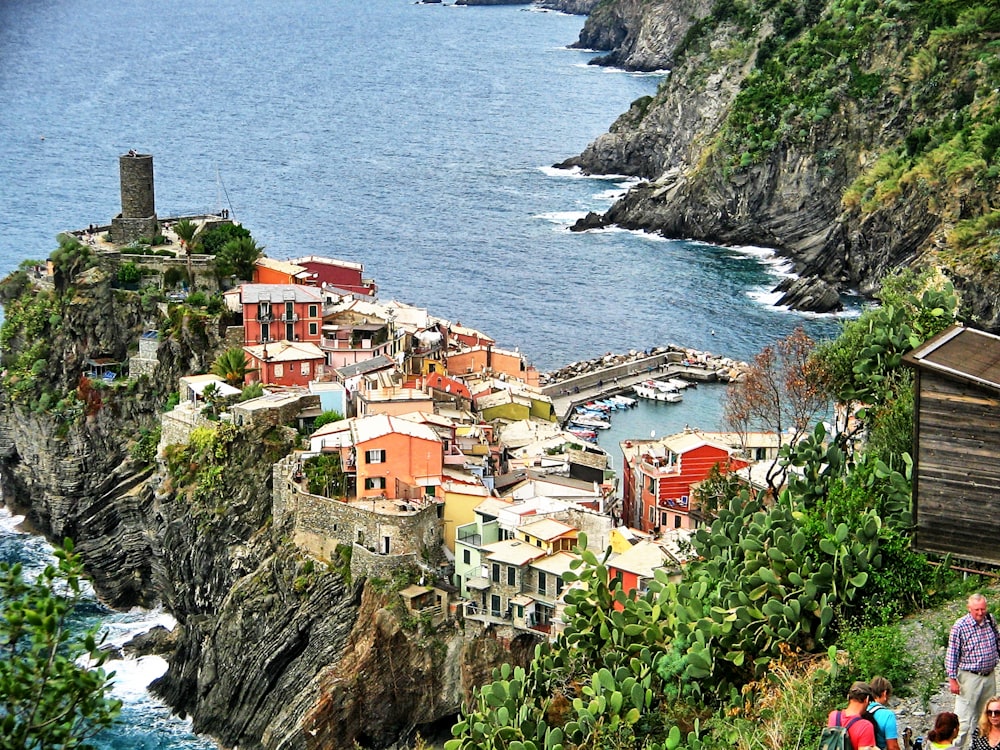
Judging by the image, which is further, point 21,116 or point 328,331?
point 21,116

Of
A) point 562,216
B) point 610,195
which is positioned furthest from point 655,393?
point 610,195

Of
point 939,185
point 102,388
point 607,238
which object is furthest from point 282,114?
point 102,388

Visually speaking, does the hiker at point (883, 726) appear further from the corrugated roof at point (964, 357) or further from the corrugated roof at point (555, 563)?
the corrugated roof at point (555, 563)

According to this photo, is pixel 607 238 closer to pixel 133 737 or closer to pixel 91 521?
pixel 91 521

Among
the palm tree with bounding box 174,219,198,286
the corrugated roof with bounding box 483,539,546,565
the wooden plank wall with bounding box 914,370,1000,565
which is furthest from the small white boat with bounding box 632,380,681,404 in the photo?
the wooden plank wall with bounding box 914,370,1000,565

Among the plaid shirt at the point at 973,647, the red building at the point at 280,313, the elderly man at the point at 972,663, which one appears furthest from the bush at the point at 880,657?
the red building at the point at 280,313

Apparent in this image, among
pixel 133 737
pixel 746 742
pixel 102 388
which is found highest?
pixel 746 742

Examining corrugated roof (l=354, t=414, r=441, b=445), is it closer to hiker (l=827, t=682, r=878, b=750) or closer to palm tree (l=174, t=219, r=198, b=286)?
palm tree (l=174, t=219, r=198, b=286)

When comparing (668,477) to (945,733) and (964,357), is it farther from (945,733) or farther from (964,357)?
(945,733)
